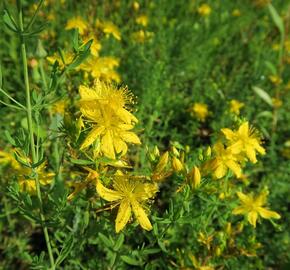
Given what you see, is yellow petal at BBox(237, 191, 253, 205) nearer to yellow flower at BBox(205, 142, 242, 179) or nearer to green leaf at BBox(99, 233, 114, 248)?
yellow flower at BBox(205, 142, 242, 179)

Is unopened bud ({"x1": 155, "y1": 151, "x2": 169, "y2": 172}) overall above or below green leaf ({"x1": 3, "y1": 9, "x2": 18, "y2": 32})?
below

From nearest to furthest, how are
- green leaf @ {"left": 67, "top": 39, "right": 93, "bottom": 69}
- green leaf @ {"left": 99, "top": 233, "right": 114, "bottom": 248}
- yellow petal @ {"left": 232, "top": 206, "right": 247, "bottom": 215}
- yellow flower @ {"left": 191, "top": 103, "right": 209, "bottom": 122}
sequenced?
green leaf @ {"left": 67, "top": 39, "right": 93, "bottom": 69}
green leaf @ {"left": 99, "top": 233, "right": 114, "bottom": 248}
yellow petal @ {"left": 232, "top": 206, "right": 247, "bottom": 215}
yellow flower @ {"left": 191, "top": 103, "right": 209, "bottom": 122}

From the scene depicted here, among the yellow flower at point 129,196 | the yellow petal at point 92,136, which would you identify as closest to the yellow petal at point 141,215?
the yellow flower at point 129,196

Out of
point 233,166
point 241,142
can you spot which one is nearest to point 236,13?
point 241,142

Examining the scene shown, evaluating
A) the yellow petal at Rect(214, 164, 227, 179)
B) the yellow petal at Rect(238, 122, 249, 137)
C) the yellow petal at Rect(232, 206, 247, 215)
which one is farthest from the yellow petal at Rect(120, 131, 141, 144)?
the yellow petal at Rect(232, 206, 247, 215)

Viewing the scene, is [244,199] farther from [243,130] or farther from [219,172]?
[219,172]
